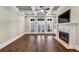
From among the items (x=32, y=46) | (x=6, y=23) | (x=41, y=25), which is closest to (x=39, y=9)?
(x=6, y=23)

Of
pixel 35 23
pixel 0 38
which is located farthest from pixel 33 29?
pixel 0 38

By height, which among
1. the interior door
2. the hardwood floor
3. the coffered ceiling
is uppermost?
the coffered ceiling

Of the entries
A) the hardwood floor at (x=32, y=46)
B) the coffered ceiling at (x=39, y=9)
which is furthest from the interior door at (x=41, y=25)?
the hardwood floor at (x=32, y=46)

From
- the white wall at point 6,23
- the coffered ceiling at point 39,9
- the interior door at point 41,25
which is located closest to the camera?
the white wall at point 6,23

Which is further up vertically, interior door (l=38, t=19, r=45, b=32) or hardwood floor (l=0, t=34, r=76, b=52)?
interior door (l=38, t=19, r=45, b=32)

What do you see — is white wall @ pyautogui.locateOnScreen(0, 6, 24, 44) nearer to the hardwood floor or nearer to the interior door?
the hardwood floor

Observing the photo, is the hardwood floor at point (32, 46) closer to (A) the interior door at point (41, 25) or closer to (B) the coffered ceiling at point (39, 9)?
(B) the coffered ceiling at point (39, 9)

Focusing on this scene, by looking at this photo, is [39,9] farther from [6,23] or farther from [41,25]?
[41,25]

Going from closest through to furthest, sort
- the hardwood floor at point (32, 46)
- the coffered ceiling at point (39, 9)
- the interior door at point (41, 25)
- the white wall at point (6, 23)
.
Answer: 1. the hardwood floor at point (32, 46)
2. the white wall at point (6, 23)
3. the coffered ceiling at point (39, 9)
4. the interior door at point (41, 25)

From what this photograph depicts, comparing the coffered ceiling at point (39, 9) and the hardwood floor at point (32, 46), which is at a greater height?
the coffered ceiling at point (39, 9)

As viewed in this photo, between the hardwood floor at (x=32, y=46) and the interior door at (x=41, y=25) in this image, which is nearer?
the hardwood floor at (x=32, y=46)

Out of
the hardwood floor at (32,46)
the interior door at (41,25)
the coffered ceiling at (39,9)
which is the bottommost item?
the hardwood floor at (32,46)

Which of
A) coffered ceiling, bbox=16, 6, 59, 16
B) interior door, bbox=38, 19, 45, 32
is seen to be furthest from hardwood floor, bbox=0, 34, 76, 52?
interior door, bbox=38, 19, 45, 32
